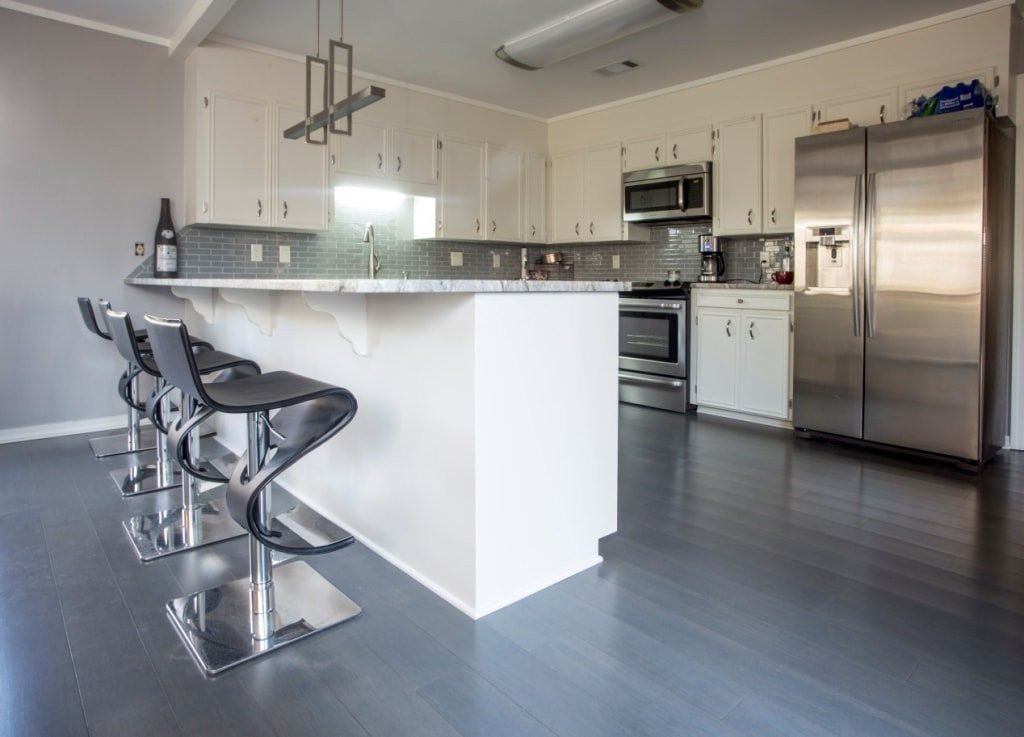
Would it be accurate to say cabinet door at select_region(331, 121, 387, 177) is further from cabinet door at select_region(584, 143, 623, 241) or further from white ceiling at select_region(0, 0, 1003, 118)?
cabinet door at select_region(584, 143, 623, 241)

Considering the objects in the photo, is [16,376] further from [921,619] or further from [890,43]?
[890,43]

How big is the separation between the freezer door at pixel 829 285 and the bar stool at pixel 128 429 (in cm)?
381

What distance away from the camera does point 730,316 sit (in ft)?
15.5

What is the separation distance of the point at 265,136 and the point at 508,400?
11.3ft

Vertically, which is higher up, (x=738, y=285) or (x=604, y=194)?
(x=604, y=194)

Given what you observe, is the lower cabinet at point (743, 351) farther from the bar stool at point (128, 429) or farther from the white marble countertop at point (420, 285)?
the bar stool at point (128, 429)

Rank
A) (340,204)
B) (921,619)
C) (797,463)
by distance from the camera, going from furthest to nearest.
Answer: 1. (340,204)
2. (797,463)
3. (921,619)

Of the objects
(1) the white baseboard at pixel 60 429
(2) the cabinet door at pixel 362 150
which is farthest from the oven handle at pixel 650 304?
(1) the white baseboard at pixel 60 429

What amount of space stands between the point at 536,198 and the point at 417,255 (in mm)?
1335

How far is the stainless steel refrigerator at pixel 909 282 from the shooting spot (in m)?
3.44

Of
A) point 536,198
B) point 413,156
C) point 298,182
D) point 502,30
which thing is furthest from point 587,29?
point 536,198

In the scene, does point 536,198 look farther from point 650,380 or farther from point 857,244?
point 857,244

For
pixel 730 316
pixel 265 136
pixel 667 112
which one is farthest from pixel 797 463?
pixel 265 136

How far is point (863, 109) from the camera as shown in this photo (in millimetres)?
4180
